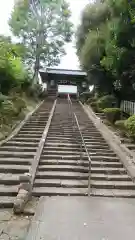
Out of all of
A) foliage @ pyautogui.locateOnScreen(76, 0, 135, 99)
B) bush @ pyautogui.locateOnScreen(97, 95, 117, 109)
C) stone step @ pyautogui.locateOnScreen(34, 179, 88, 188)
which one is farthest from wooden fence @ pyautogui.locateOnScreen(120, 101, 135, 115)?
stone step @ pyautogui.locateOnScreen(34, 179, 88, 188)

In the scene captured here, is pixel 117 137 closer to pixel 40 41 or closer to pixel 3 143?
pixel 3 143

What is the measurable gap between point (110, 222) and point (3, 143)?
5287 mm

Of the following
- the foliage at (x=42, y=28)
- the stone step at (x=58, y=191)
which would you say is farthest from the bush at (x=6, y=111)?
the foliage at (x=42, y=28)

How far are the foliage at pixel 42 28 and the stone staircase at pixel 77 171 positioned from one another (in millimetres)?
18722

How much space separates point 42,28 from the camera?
82.9 ft

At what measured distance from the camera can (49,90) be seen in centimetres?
3006

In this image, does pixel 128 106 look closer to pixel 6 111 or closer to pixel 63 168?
pixel 6 111

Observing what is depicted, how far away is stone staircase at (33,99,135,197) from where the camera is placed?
5394 millimetres

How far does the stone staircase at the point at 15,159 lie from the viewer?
5133 millimetres

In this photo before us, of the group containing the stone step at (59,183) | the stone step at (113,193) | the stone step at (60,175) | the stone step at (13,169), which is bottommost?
the stone step at (113,193)

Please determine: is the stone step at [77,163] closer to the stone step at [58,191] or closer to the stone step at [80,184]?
the stone step at [80,184]

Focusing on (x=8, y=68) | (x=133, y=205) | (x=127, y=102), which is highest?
(x=8, y=68)

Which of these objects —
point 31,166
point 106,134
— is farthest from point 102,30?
point 31,166

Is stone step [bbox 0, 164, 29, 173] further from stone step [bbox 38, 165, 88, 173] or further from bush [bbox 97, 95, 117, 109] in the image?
bush [bbox 97, 95, 117, 109]
